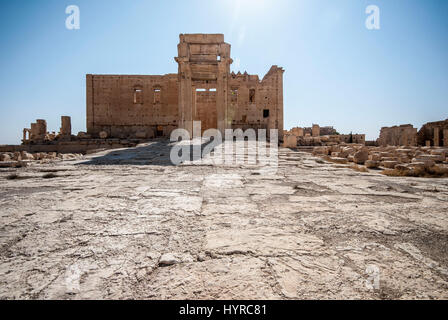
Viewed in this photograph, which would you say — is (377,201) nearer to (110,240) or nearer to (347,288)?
(347,288)

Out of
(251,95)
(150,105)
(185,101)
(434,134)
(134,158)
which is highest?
(251,95)

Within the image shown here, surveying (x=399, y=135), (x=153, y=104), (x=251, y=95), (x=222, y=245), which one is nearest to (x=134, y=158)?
(x=222, y=245)

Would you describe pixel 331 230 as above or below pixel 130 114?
below

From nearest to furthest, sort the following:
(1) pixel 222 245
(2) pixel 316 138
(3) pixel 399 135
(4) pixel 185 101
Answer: (1) pixel 222 245, (4) pixel 185 101, (2) pixel 316 138, (3) pixel 399 135

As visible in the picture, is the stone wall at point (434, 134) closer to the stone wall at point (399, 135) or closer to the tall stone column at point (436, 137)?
the tall stone column at point (436, 137)

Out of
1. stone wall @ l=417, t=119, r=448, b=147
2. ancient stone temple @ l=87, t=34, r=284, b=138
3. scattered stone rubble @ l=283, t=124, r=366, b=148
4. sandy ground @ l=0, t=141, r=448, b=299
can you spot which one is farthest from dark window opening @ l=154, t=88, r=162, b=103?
stone wall @ l=417, t=119, r=448, b=147

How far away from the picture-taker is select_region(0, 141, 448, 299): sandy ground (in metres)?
1.30

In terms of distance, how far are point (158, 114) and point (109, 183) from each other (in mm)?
18594

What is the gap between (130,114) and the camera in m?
21.7

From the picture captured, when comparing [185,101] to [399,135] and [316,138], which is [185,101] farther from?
[399,135]

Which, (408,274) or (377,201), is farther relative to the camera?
(377,201)

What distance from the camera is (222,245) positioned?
1807 millimetres
